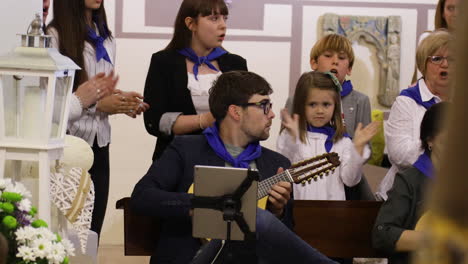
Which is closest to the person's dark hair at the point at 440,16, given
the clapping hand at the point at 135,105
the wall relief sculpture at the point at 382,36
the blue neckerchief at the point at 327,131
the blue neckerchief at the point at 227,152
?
the blue neckerchief at the point at 327,131

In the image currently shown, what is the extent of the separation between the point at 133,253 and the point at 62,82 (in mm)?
1231

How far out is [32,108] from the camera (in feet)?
7.36

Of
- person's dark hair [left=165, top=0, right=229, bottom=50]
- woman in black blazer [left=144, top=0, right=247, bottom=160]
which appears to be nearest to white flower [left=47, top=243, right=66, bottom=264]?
woman in black blazer [left=144, top=0, right=247, bottom=160]

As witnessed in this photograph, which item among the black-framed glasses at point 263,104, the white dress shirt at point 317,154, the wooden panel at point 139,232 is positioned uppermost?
the black-framed glasses at point 263,104

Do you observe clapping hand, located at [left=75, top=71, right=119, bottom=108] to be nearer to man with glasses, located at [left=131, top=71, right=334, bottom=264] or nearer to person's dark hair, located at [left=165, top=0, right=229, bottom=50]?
man with glasses, located at [left=131, top=71, right=334, bottom=264]

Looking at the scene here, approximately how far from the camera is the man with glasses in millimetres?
2996

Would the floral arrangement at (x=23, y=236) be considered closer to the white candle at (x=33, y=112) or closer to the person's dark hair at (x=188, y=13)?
the white candle at (x=33, y=112)

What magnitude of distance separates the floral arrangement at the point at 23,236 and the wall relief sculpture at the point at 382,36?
4454 mm

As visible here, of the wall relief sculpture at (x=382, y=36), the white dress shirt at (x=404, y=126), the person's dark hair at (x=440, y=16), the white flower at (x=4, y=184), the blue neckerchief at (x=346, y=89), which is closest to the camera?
the white flower at (x=4, y=184)

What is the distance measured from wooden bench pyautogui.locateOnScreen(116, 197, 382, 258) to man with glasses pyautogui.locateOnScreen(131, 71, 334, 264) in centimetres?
24

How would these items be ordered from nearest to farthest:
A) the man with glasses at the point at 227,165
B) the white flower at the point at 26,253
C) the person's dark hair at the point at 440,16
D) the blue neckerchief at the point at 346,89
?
the white flower at the point at 26,253 → the man with glasses at the point at 227,165 → the person's dark hair at the point at 440,16 → the blue neckerchief at the point at 346,89

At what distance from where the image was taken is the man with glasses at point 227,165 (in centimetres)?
300

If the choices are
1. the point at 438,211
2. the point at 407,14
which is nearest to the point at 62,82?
the point at 438,211

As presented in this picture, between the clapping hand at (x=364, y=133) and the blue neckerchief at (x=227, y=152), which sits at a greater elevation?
the clapping hand at (x=364, y=133)
